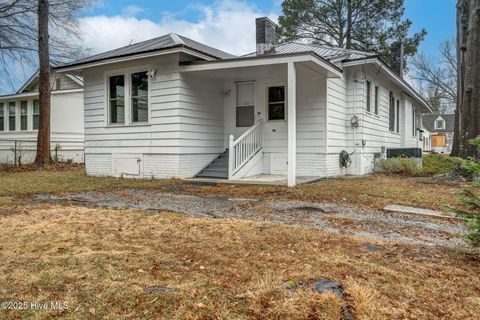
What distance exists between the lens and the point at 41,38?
1470cm

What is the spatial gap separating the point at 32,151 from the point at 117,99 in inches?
361

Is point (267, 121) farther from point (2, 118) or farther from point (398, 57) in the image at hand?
point (2, 118)

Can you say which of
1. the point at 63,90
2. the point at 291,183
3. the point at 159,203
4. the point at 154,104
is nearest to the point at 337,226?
the point at 159,203

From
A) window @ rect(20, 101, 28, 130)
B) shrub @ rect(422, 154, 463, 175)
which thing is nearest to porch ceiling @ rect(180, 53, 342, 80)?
shrub @ rect(422, 154, 463, 175)

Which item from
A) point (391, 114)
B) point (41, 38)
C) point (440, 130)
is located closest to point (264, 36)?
point (391, 114)

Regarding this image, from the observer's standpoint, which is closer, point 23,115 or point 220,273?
point 220,273

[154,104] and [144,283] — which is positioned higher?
[154,104]

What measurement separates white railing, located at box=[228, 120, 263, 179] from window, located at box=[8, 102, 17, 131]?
51.8 feet

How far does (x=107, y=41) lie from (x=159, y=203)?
21.1m

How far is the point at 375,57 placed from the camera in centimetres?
1060

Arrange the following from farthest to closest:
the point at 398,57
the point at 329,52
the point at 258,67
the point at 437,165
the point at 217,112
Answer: the point at 398,57, the point at 437,165, the point at 329,52, the point at 217,112, the point at 258,67

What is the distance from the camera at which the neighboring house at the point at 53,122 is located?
1805 cm

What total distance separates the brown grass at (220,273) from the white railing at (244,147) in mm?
4963

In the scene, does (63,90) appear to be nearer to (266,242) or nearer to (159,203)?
(159,203)
